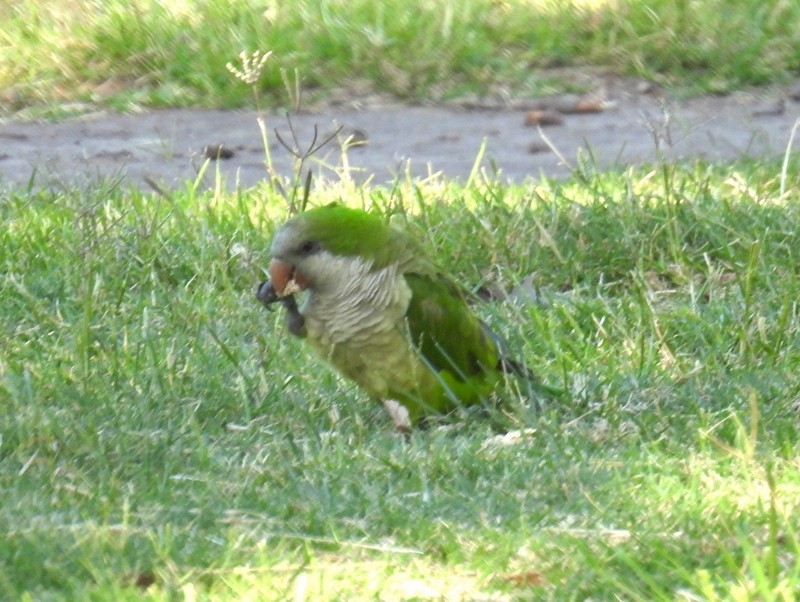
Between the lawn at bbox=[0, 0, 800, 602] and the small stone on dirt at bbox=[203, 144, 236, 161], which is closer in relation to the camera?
the lawn at bbox=[0, 0, 800, 602]

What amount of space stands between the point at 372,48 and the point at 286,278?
15.4ft

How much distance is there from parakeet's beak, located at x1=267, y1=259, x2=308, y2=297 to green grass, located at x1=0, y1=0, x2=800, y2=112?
14.5 feet

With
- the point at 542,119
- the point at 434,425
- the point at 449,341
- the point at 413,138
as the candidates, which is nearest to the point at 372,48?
the point at 413,138

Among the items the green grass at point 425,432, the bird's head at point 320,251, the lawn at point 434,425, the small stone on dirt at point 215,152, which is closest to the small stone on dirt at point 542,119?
the lawn at point 434,425

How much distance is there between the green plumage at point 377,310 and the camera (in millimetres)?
3629

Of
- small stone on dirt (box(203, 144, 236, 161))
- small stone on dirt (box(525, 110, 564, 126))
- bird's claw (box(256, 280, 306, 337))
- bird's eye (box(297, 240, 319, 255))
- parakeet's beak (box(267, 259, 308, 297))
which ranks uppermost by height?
bird's eye (box(297, 240, 319, 255))

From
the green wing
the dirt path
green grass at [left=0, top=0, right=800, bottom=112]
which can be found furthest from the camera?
green grass at [left=0, top=0, right=800, bottom=112]

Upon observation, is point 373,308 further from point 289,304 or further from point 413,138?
point 413,138

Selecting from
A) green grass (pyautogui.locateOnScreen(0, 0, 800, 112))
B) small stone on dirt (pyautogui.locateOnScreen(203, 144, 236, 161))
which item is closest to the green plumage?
small stone on dirt (pyautogui.locateOnScreen(203, 144, 236, 161))

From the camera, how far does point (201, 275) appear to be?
15.8ft

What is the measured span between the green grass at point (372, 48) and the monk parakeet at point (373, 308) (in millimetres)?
4364

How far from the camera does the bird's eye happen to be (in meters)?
3.62

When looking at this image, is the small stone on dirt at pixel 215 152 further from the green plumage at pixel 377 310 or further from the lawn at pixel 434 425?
the green plumage at pixel 377 310

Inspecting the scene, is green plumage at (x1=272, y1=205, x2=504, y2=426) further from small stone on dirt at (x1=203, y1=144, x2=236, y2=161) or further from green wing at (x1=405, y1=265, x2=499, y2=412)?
small stone on dirt at (x1=203, y1=144, x2=236, y2=161)
